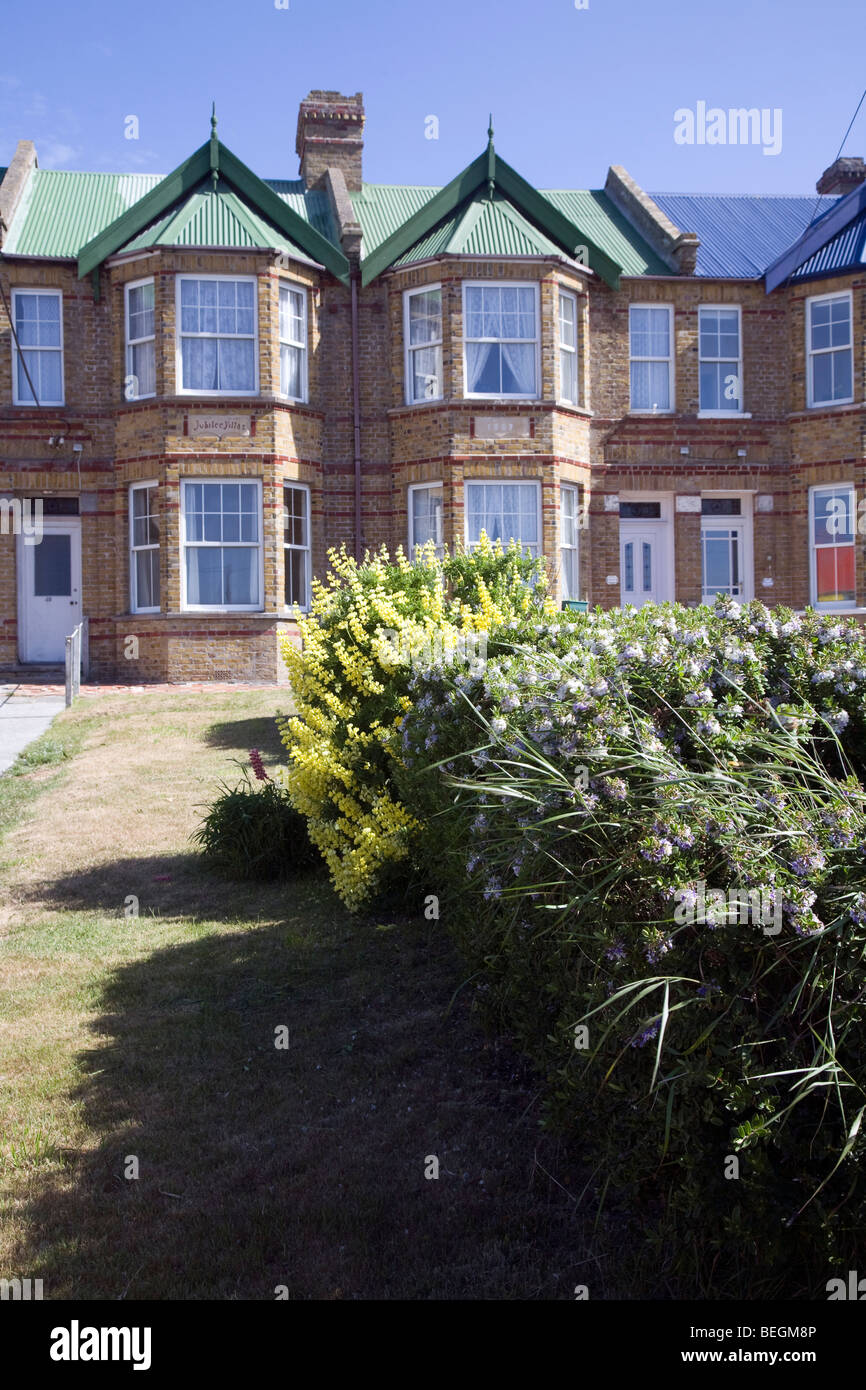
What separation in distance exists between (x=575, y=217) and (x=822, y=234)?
182 inches

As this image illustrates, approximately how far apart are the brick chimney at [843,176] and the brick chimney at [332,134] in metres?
9.72

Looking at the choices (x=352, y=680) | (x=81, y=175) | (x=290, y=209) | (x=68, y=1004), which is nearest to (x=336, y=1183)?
(x=68, y=1004)

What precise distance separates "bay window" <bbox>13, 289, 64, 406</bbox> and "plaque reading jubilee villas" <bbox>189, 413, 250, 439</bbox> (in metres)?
2.85

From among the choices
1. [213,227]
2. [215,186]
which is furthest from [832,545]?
[215,186]

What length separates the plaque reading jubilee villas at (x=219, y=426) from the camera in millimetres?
19281

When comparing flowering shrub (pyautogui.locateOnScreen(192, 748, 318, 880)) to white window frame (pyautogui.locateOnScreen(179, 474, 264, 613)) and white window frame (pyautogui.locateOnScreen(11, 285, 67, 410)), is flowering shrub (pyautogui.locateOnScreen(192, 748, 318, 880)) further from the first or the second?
white window frame (pyautogui.locateOnScreen(11, 285, 67, 410))

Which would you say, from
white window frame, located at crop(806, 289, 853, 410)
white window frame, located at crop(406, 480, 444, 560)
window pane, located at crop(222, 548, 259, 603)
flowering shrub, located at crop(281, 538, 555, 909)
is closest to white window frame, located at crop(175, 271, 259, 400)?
window pane, located at crop(222, 548, 259, 603)

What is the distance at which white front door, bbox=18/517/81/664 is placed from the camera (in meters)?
20.8

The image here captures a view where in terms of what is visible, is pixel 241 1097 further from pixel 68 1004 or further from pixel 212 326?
pixel 212 326

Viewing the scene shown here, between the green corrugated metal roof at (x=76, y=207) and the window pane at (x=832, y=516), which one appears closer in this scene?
the green corrugated metal roof at (x=76, y=207)

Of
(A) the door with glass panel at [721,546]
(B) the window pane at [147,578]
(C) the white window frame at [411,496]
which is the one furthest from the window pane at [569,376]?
(B) the window pane at [147,578]

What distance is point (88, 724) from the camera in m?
14.4

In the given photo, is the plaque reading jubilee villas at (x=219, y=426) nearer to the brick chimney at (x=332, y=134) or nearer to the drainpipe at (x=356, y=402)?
the drainpipe at (x=356, y=402)
